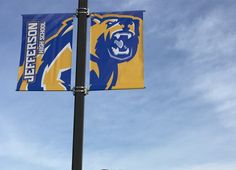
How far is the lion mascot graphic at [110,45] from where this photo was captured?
6.63 metres

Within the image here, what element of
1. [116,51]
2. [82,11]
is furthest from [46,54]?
[116,51]

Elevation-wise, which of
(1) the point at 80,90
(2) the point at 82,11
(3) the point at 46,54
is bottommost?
(1) the point at 80,90

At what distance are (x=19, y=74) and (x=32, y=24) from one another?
102 centimetres

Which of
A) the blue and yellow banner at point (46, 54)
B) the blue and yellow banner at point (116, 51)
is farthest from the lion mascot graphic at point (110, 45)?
the blue and yellow banner at point (46, 54)

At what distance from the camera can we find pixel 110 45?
6.82 m

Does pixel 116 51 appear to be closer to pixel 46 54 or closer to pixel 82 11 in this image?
pixel 82 11

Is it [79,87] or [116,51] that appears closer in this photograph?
[79,87]

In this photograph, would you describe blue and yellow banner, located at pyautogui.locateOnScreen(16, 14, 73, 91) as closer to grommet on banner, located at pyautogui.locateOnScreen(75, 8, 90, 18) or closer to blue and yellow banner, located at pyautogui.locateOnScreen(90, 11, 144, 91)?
grommet on banner, located at pyautogui.locateOnScreen(75, 8, 90, 18)

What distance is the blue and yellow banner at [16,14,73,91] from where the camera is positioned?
6.68 metres

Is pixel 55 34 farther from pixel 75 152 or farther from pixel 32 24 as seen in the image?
pixel 75 152

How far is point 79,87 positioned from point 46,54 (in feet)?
3.64

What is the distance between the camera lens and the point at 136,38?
693cm

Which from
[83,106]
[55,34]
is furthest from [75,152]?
[55,34]

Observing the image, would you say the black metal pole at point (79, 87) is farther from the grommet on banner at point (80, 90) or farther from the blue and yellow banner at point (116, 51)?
the blue and yellow banner at point (116, 51)
